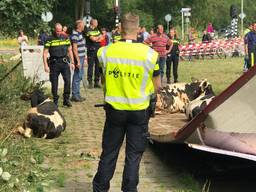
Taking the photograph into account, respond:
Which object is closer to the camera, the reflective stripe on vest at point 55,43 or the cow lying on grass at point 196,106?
the cow lying on grass at point 196,106

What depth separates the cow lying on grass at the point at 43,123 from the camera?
29.3 feet

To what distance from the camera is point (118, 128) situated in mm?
5652

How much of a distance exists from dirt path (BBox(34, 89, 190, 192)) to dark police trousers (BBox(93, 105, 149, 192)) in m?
0.71

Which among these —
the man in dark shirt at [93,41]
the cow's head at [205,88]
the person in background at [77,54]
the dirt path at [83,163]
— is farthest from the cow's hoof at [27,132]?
the man in dark shirt at [93,41]

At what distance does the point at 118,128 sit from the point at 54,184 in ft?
4.67

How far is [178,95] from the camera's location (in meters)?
11.0

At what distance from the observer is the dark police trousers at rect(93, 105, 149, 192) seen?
561 centimetres

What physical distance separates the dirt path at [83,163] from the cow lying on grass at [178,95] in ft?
4.18

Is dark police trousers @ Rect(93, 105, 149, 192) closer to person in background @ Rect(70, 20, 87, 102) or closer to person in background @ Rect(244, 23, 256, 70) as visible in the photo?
person in background @ Rect(70, 20, 87, 102)

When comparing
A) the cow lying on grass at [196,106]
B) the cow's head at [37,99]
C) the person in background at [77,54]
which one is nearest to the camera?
the cow lying on grass at [196,106]

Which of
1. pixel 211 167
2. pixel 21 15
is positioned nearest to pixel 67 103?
pixel 21 15

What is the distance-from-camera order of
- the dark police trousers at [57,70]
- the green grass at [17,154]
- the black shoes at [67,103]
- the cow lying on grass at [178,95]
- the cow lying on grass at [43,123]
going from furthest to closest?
the black shoes at [67,103], the dark police trousers at [57,70], the cow lying on grass at [178,95], the cow lying on grass at [43,123], the green grass at [17,154]

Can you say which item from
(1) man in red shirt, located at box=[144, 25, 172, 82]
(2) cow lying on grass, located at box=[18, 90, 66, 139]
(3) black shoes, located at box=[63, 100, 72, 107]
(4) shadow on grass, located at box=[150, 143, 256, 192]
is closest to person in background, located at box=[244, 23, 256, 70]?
(1) man in red shirt, located at box=[144, 25, 172, 82]

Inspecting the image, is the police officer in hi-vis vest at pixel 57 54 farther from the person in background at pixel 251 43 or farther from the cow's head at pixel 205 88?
the person in background at pixel 251 43
